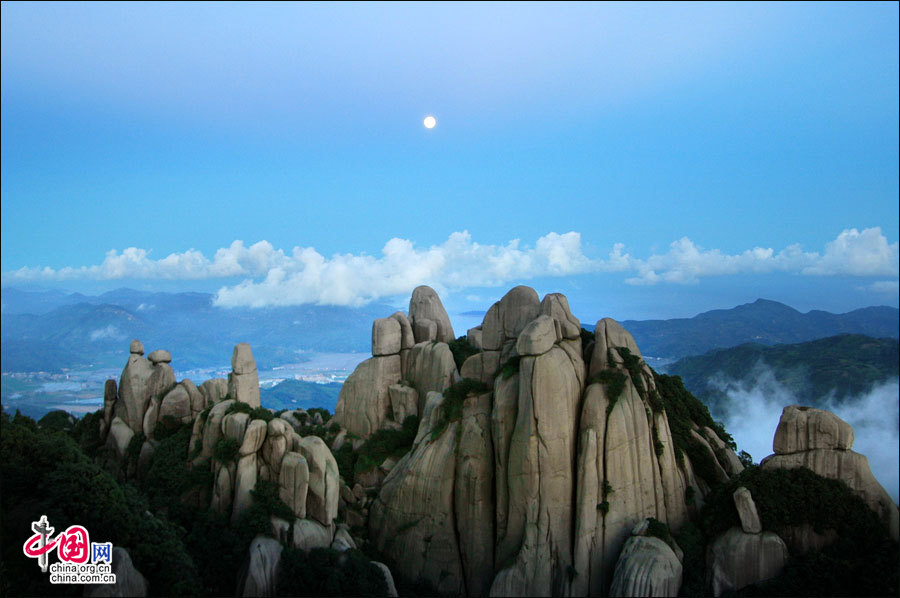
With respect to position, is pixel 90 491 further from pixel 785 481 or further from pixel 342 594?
pixel 785 481

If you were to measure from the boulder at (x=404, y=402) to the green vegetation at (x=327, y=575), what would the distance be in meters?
8.93

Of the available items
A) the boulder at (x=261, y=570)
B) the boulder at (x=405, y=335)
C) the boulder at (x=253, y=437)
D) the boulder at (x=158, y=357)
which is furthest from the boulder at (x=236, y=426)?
the boulder at (x=158, y=357)

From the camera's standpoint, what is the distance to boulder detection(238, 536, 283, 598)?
21681mm

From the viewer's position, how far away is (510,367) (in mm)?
23797

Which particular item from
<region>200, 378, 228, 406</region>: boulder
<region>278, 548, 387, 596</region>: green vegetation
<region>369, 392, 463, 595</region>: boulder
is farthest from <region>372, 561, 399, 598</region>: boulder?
<region>200, 378, 228, 406</region>: boulder

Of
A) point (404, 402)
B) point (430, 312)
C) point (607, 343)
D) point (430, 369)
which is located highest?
point (430, 312)

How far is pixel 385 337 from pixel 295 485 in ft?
33.2

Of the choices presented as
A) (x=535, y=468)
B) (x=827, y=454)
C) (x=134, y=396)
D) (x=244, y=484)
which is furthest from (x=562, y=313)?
(x=134, y=396)

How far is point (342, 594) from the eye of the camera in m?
21.6

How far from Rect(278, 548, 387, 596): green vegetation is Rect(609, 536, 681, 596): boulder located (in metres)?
8.76

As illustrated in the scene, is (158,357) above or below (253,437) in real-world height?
above

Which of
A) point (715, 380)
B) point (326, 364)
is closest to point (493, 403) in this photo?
point (715, 380)

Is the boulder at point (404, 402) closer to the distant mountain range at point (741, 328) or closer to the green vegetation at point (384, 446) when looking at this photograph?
the green vegetation at point (384, 446)

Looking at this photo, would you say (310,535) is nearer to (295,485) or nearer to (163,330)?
(295,485)
